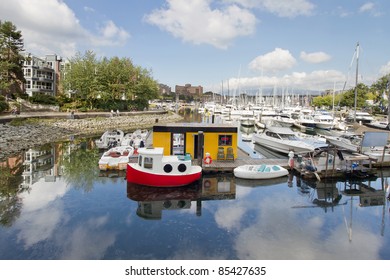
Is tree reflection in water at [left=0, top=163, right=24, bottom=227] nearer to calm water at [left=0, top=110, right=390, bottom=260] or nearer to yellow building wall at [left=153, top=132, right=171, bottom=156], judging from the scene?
calm water at [left=0, top=110, right=390, bottom=260]

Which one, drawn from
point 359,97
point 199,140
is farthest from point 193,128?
point 359,97

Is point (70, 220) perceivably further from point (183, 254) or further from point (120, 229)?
point (183, 254)

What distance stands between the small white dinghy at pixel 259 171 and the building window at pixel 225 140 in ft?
9.21

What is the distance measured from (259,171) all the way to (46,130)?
34932 millimetres

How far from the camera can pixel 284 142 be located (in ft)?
105

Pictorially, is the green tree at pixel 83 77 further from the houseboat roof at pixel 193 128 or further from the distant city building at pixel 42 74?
the houseboat roof at pixel 193 128

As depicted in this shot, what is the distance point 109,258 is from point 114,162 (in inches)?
535

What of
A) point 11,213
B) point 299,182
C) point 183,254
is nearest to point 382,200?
point 299,182

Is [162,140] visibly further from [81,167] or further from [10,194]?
[10,194]

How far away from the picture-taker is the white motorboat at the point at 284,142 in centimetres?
3064

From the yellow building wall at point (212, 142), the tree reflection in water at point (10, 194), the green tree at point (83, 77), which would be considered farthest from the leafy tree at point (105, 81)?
the yellow building wall at point (212, 142)

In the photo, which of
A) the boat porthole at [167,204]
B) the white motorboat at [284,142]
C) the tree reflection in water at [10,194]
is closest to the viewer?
the tree reflection in water at [10,194]

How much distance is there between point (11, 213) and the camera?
1470 centimetres

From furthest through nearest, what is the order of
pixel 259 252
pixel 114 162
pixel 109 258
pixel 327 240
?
pixel 114 162
pixel 327 240
pixel 259 252
pixel 109 258
